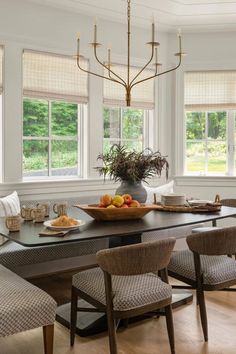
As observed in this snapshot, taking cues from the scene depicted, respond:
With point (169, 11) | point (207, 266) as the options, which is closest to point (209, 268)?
point (207, 266)

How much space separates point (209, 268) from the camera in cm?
250

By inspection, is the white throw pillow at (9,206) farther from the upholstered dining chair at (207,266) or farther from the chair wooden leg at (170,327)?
the chair wooden leg at (170,327)

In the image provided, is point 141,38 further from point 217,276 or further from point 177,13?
point 217,276

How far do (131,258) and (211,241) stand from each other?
0.63m

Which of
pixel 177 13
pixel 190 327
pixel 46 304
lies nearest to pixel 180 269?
pixel 190 327

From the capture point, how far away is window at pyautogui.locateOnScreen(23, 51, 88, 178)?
4078mm

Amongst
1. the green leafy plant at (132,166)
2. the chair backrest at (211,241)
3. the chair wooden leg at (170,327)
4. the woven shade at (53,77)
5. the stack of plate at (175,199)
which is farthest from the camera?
the woven shade at (53,77)

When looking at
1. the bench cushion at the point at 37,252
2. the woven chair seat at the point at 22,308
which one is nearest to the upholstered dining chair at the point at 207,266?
the woven chair seat at the point at 22,308

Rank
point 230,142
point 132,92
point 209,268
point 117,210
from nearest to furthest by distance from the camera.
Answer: point 209,268 → point 117,210 → point 132,92 → point 230,142

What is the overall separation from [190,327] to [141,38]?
11.7 ft

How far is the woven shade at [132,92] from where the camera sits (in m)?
4.64

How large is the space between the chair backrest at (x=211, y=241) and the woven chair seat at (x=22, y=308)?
3.00 feet

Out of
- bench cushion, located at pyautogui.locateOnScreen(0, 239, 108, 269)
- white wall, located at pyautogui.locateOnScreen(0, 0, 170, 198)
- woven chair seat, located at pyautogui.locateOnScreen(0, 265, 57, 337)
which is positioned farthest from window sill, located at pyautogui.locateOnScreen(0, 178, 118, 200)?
woven chair seat, located at pyautogui.locateOnScreen(0, 265, 57, 337)

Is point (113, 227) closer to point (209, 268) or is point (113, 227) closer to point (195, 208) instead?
point (209, 268)
